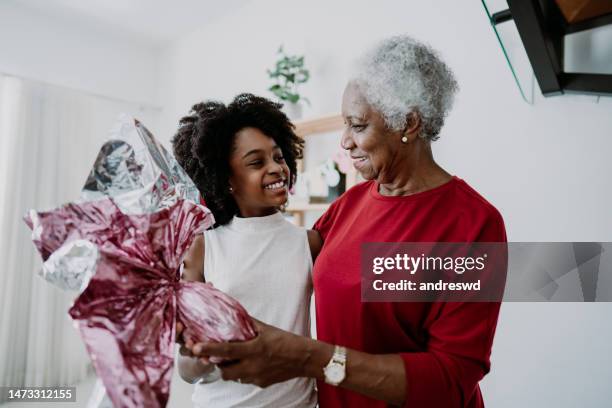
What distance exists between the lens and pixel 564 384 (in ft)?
4.19

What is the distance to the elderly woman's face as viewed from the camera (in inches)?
34.5

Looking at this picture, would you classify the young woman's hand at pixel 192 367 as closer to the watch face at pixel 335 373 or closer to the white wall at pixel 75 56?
the watch face at pixel 335 373

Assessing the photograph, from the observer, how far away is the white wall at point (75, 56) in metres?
2.65

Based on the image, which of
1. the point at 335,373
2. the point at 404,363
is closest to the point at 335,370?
the point at 335,373

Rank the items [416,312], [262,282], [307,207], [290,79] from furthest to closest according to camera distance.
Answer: [290,79] → [307,207] → [262,282] → [416,312]

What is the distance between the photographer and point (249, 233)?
0.97m

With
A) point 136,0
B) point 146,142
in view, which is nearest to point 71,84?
point 136,0

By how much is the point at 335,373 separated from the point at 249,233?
16.0 inches

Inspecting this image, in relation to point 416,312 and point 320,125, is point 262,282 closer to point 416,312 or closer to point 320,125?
point 416,312

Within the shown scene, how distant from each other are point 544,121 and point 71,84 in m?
3.04

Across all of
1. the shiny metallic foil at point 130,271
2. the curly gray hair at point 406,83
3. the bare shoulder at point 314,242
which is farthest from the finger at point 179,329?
the curly gray hair at point 406,83

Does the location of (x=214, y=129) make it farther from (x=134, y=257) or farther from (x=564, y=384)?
(x=564, y=384)

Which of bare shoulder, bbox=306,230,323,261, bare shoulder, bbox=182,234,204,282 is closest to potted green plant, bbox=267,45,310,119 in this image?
bare shoulder, bbox=306,230,323,261

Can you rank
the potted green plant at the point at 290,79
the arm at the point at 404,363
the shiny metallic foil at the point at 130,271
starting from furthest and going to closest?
the potted green plant at the point at 290,79 < the arm at the point at 404,363 < the shiny metallic foil at the point at 130,271
